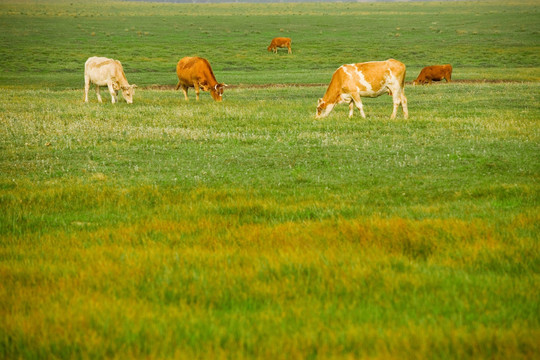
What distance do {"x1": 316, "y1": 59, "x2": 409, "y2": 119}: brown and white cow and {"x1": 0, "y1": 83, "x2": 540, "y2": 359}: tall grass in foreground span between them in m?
3.38

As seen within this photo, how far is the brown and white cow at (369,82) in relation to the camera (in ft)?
63.6

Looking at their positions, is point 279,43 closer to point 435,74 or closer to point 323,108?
point 435,74

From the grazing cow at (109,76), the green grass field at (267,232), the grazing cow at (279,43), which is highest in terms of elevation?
the grazing cow at (279,43)

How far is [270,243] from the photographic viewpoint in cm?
713

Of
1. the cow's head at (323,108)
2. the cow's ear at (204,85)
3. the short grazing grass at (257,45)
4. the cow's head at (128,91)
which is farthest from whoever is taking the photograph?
the short grazing grass at (257,45)

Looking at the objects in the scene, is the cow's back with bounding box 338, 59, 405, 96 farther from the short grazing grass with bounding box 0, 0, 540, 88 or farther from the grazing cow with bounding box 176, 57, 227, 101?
the short grazing grass with bounding box 0, 0, 540, 88

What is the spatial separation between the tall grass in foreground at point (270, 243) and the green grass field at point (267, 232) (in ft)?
0.09

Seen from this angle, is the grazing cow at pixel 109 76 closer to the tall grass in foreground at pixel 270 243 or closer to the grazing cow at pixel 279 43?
the tall grass in foreground at pixel 270 243

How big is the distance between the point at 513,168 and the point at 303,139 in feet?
18.1

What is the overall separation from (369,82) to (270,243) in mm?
13477

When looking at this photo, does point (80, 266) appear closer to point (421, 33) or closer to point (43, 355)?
point (43, 355)

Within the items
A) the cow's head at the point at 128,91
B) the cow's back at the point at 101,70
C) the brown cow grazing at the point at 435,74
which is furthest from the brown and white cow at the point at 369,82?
the brown cow grazing at the point at 435,74

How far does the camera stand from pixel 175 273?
5.90 meters

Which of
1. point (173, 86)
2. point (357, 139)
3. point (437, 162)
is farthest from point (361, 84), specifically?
point (173, 86)
